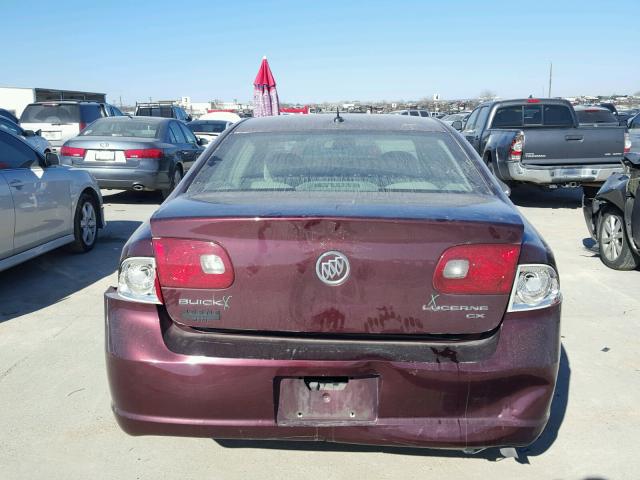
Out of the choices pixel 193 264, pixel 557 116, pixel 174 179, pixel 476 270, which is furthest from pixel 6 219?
pixel 557 116

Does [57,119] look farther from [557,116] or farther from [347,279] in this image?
[347,279]

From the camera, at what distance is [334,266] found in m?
2.37

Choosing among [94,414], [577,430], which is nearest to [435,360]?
[577,430]

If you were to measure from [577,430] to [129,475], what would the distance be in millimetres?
2284

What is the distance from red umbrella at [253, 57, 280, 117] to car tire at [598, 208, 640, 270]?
1175cm

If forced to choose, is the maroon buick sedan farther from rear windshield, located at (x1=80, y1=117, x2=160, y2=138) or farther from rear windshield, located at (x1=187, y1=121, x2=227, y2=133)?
rear windshield, located at (x1=187, y1=121, x2=227, y2=133)

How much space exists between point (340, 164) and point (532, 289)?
4.08 feet

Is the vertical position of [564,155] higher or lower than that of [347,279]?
lower

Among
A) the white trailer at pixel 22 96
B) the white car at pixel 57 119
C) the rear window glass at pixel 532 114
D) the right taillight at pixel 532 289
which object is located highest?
the white trailer at pixel 22 96

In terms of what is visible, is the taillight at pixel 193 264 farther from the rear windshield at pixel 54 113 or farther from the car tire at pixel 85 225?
the rear windshield at pixel 54 113

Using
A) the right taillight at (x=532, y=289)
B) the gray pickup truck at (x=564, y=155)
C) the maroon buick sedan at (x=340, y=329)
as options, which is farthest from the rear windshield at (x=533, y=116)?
the maroon buick sedan at (x=340, y=329)

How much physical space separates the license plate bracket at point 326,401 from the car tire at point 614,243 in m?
5.02

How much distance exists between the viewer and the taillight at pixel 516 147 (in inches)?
407

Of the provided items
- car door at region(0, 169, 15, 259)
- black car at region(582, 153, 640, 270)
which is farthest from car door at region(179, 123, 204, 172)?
black car at region(582, 153, 640, 270)
